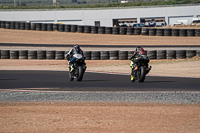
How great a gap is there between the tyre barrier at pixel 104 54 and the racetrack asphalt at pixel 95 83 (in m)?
7.46

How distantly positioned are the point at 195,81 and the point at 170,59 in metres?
9.65

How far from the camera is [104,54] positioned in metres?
25.2

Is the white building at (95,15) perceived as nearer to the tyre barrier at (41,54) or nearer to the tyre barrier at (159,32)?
the tyre barrier at (159,32)

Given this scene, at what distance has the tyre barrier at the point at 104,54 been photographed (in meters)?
24.6

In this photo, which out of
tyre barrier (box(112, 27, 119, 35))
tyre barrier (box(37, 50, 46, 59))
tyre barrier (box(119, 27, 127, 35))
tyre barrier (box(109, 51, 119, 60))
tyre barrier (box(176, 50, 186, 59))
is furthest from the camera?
tyre barrier (box(119, 27, 127, 35))

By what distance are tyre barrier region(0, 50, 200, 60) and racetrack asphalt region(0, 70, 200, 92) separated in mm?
7460

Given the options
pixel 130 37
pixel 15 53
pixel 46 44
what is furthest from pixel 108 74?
pixel 130 37

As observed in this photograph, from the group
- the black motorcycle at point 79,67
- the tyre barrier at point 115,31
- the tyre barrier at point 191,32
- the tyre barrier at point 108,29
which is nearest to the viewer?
the black motorcycle at point 79,67

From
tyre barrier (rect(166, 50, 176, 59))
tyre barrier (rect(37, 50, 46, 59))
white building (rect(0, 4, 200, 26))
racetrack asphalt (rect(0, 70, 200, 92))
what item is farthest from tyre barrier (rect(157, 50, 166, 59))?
white building (rect(0, 4, 200, 26))

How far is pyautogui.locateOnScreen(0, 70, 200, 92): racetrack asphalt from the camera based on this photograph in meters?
13.4

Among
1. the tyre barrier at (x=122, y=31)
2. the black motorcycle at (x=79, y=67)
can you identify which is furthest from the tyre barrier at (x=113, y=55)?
the tyre barrier at (x=122, y=31)

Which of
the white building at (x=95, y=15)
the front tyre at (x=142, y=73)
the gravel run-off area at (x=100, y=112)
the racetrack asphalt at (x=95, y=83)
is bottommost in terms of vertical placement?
the racetrack asphalt at (x=95, y=83)

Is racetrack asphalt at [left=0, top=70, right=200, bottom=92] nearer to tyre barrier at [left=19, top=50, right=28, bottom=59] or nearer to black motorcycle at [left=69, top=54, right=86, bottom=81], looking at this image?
black motorcycle at [left=69, top=54, right=86, bottom=81]

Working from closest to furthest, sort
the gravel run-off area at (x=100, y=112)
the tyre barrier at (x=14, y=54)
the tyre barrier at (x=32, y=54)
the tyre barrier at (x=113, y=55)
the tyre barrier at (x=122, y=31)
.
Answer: the gravel run-off area at (x=100, y=112) → the tyre barrier at (x=113, y=55) → the tyre barrier at (x=32, y=54) → the tyre barrier at (x=14, y=54) → the tyre barrier at (x=122, y=31)
